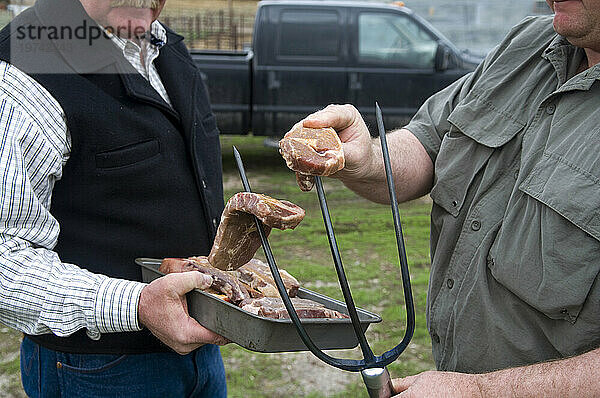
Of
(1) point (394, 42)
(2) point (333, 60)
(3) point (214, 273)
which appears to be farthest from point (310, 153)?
(1) point (394, 42)

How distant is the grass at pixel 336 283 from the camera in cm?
377

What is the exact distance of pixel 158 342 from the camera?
6.67 ft

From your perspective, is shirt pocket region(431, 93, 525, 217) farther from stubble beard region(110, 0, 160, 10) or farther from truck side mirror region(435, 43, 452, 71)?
truck side mirror region(435, 43, 452, 71)

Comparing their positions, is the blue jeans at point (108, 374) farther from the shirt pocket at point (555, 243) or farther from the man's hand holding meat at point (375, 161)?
the shirt pocket at point (555, 243)

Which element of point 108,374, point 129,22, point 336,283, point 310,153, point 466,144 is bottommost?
point 336,283

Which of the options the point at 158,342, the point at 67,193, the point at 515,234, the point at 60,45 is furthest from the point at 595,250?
the point at 60,45

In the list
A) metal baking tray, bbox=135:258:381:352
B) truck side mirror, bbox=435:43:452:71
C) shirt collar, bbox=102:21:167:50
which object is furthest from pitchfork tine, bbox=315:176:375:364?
truck side mirror, bbox=435:43:452:71

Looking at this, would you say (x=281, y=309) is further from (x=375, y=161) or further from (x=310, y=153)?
(x=375, y=161)

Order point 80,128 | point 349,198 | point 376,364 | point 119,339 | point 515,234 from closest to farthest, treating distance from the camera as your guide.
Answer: point 376,364
point 515,234
point 80,128
point 119,339
point 349,198

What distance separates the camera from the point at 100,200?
6.29 feet

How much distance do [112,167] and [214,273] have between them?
444mm

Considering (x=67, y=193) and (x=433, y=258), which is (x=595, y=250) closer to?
(x=433, y=258)

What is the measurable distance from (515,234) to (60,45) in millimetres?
1376

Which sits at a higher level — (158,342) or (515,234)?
(515,234)
